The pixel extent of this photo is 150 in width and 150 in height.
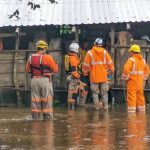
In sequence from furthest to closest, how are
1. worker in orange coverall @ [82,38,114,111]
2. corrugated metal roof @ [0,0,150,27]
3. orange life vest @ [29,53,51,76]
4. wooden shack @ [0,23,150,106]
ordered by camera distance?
wooden shack @ [0,23,150,106], corrugated metal roof @ [0,0,150,27], worker in orange coverall @ [82,38,114,111], orange life vest @ [29,53,51,76]

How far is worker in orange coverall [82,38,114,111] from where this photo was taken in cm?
1608

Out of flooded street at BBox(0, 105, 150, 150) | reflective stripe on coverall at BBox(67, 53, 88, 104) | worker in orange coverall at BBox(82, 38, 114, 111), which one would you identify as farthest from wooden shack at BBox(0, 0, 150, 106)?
flooded street at BBox(0, 105, 150, 150)

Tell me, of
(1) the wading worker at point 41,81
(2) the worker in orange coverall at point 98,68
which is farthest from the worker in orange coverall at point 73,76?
(1) the wading worker at point 41,81

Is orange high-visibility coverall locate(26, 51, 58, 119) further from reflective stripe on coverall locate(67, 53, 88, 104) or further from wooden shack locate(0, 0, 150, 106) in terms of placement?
wooden shack locate(0, 0, 150, 106)

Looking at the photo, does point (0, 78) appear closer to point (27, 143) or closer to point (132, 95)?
point (132, 95)

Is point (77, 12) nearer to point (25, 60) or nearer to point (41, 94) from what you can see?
point (25, 60)

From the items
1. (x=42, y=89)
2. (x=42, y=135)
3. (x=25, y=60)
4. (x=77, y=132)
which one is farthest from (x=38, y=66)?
(x=25, y=60)

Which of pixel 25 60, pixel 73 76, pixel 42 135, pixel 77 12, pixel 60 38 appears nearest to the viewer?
pixel 42 135

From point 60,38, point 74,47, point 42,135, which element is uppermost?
point 60,38

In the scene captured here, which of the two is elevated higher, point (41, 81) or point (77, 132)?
point (41, 81)

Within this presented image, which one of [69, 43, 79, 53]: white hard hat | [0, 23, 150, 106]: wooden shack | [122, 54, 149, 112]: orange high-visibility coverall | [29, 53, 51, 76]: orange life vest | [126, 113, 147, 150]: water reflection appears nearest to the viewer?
[126, 113, 147, 150]: water reflection

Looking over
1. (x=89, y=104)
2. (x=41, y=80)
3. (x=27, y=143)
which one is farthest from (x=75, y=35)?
(x=27, y=143)

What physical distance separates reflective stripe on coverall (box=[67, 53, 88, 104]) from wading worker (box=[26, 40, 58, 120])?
3288mm

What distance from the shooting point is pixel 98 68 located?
16.2 m
